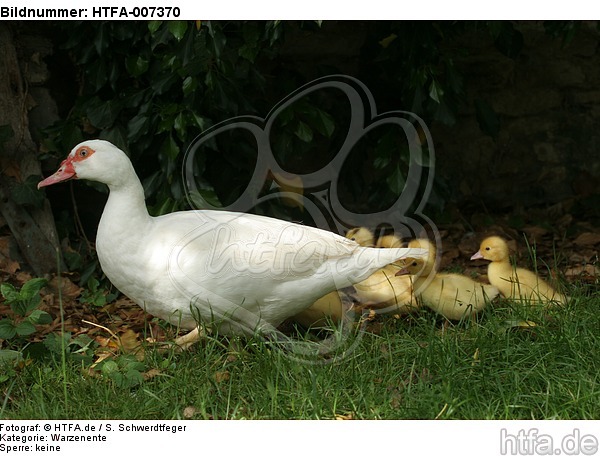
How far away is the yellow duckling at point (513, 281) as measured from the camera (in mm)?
3771

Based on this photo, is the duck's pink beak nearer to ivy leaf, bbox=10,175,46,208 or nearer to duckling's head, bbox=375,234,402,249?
ivy leaf, bbox=10,175,46,208

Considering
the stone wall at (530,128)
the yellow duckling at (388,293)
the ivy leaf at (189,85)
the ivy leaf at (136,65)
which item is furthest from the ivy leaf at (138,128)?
the stone wall at (530,128)

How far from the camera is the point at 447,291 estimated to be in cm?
379

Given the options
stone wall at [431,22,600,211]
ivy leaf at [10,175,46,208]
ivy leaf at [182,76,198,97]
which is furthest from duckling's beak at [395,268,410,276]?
ivy leaf at [10,175,46,208]

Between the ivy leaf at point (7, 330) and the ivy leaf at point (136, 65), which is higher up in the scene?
the ivy leaf at point (136, 65)

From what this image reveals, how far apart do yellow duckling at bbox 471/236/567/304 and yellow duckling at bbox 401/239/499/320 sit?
8 centimetres

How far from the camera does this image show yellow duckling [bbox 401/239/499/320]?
374cm

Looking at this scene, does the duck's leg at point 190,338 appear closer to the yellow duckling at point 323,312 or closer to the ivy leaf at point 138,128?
the yellow duckling at point 323,312

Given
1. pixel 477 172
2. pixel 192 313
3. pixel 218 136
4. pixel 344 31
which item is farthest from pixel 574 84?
pixel 192 313

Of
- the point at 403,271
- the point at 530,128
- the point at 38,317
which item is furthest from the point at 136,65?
the point at 530,128

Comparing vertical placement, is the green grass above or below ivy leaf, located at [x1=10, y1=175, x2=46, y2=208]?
below

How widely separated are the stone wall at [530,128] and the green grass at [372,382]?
2272 mm

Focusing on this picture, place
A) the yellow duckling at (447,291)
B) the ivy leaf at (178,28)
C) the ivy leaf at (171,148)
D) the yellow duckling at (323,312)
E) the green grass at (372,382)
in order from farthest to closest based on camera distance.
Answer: the ivy leaf at (171,148)
the yellow duckling at (323,312)
the yellow duckling at (447,291)
the ivy leaf at (178,28)
the green grass at (372,382)

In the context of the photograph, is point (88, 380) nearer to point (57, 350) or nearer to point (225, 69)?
point (57, 350)
